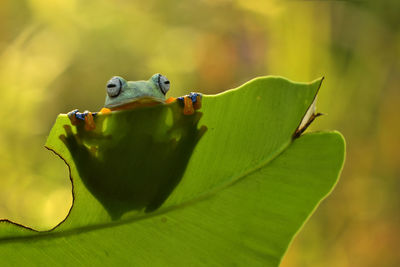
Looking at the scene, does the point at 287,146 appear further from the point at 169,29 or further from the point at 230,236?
the point at 169,29

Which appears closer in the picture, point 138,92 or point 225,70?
point 138,92

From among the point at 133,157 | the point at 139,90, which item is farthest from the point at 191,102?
the point at 139,90

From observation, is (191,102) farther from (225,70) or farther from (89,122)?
(225,70)

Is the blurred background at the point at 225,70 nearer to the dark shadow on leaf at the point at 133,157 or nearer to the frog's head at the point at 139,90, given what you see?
the frog's head at the point at 139,90

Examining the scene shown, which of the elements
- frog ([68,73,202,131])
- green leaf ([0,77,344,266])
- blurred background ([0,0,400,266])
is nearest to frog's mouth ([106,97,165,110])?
frog ([68,73,202,131])

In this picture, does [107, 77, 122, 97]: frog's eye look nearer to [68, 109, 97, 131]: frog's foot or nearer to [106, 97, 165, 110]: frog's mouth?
[106, 97, 165, 110]: frog's mouth

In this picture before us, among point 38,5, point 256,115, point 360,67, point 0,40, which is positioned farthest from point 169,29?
point 256,115
